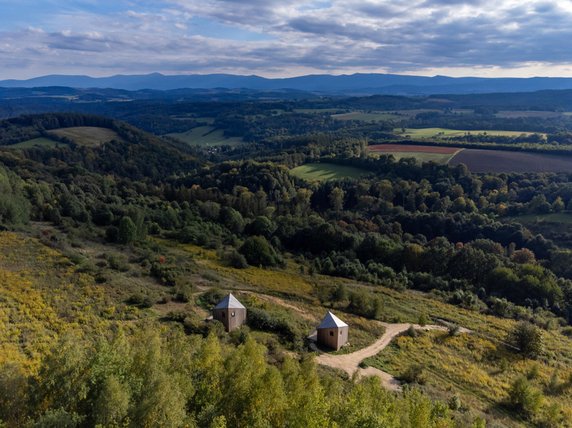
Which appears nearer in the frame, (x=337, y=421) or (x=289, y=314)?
(x=337, y=421)

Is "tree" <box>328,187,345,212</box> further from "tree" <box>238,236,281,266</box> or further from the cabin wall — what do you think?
the cabin wall

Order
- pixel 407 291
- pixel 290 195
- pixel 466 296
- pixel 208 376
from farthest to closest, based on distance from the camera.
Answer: pixel 290 195 < pixel 407 291 < pixel 466 296 < pixel 208 376

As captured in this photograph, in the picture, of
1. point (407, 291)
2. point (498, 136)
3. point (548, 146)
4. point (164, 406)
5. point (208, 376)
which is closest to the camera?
point (164, 406)

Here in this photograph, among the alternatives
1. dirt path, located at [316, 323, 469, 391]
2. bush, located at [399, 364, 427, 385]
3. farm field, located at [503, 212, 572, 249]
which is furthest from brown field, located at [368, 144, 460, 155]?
bush, located at [399, 364, 427, 385]

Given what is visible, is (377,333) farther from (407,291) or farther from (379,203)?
(379,203)

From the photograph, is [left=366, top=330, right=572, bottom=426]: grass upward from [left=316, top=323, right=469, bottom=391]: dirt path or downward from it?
downward

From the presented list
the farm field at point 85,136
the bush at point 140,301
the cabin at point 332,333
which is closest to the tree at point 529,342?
the cabin at point 332,333

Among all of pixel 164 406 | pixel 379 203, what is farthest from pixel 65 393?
pixel 379 203
